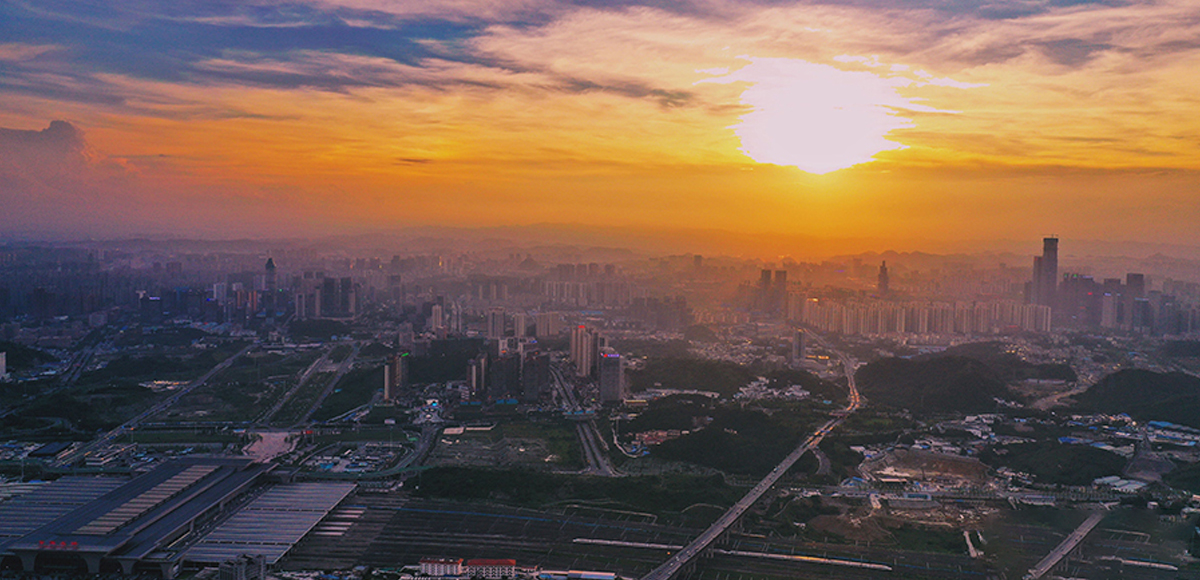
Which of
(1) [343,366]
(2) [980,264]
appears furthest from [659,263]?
(1) [343,366]

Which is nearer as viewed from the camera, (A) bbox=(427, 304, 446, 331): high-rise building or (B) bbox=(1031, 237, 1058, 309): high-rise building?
(A) bbox=(427, 304, 446, 331): high-rise building

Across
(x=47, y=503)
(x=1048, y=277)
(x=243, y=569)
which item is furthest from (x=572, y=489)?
(x=1048, y=277)

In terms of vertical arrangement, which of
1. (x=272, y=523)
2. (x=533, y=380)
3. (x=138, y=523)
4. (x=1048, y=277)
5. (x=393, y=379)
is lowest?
(x=272, y=523)

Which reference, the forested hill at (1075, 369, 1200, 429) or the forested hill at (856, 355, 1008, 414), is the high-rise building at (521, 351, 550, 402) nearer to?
the forested hill at (856, 355, 1008, 414)

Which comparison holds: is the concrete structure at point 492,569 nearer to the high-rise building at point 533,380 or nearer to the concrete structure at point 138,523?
the concrete structure at point 138,523

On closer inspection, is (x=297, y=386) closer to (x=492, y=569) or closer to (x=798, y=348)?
(x=492, y=569)

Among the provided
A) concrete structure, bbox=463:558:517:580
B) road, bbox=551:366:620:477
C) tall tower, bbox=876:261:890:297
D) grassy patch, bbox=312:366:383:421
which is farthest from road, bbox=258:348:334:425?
tall tower, bbox=876:261:890:297
